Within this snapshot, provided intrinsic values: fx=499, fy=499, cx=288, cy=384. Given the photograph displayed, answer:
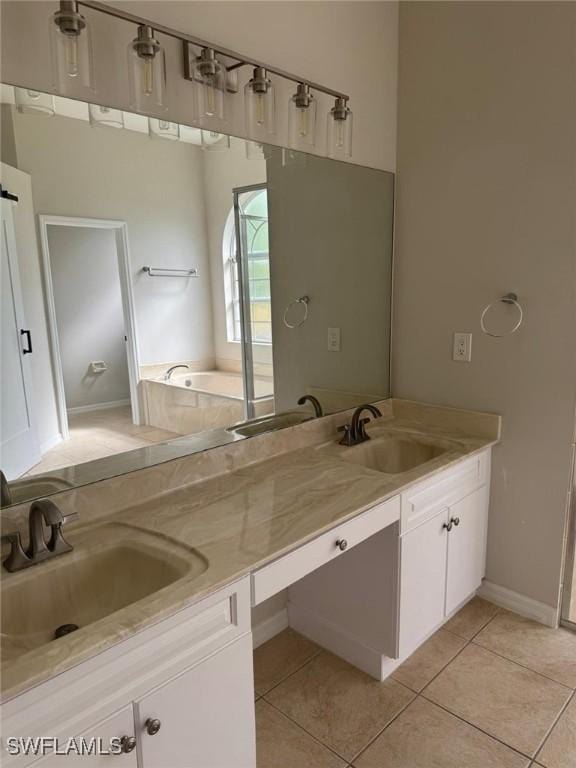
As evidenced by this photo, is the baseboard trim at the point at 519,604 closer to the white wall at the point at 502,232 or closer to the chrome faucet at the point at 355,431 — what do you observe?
the white wall at the point at 502,232

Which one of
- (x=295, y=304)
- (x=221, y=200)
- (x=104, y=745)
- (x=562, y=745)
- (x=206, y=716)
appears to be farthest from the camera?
(x=295, y=304)

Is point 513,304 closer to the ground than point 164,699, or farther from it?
farther from it

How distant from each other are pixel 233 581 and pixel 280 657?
3.75 feet

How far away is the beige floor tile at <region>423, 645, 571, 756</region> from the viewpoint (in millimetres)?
1680

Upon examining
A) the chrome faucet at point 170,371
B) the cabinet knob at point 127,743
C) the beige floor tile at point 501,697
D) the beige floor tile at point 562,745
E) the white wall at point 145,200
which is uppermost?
the white wall at point 145,200

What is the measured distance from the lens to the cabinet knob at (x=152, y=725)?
3.34 ft

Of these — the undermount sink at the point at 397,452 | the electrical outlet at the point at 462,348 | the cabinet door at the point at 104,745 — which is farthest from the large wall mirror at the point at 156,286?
the cabinet door at the point at 104,745

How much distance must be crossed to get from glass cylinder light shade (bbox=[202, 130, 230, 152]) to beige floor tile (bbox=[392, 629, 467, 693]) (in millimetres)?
2051

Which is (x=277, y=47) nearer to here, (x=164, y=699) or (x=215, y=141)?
(x=215, y=141)

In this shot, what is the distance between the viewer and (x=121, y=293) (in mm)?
1578

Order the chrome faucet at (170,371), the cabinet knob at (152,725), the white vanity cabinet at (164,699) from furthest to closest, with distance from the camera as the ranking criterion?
the chrome faucet at (170,371), the cabinet knob at (152,725), the white vanity cabinet at (164,699)

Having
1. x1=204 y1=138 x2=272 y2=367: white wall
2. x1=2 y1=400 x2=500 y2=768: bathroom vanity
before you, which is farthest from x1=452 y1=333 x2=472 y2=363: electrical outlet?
x1=204 y1=138 x2=272 y2=367: white wall

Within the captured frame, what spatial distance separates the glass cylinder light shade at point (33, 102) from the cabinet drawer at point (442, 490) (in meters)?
1.55

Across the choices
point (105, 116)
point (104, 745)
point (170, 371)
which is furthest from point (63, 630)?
point (105, 116)
